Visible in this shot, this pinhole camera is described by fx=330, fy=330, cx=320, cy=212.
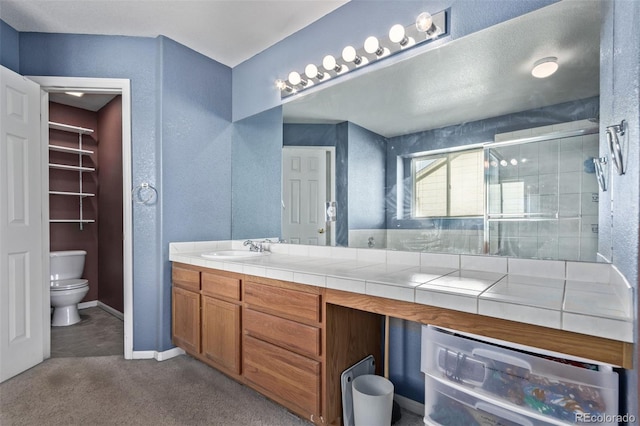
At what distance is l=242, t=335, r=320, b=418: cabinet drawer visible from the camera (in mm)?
1557

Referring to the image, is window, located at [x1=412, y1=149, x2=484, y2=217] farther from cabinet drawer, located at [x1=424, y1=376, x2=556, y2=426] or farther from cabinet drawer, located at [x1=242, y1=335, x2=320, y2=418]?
cabinet drawer, located at [x1=242, y1=335, x2=320, y2=418]

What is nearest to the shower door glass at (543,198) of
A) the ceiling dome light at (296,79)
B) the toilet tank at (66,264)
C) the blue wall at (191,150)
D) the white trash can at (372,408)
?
the white trash can at (372,408)

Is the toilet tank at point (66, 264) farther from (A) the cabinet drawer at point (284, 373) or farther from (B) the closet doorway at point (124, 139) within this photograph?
(A) the cabinet drawer at point (284, 373)

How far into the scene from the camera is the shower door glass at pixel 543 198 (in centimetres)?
131

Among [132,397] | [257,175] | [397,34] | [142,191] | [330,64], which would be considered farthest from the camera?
[257,175]

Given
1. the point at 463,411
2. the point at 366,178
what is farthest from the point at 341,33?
the point at 463,411

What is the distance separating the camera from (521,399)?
1.07 metres

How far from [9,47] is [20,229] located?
1.31 m

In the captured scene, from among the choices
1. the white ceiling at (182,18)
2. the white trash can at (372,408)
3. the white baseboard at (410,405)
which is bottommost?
the white baseboard at (410,405)

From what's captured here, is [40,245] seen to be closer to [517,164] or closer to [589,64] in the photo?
[517,164]

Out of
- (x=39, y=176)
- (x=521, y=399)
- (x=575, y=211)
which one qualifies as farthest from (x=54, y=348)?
(x=575, y=211)

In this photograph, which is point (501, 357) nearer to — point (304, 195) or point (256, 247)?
point (304, 195)

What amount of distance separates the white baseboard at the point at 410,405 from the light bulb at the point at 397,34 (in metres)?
1.95

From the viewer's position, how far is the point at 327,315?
1.53 metres
